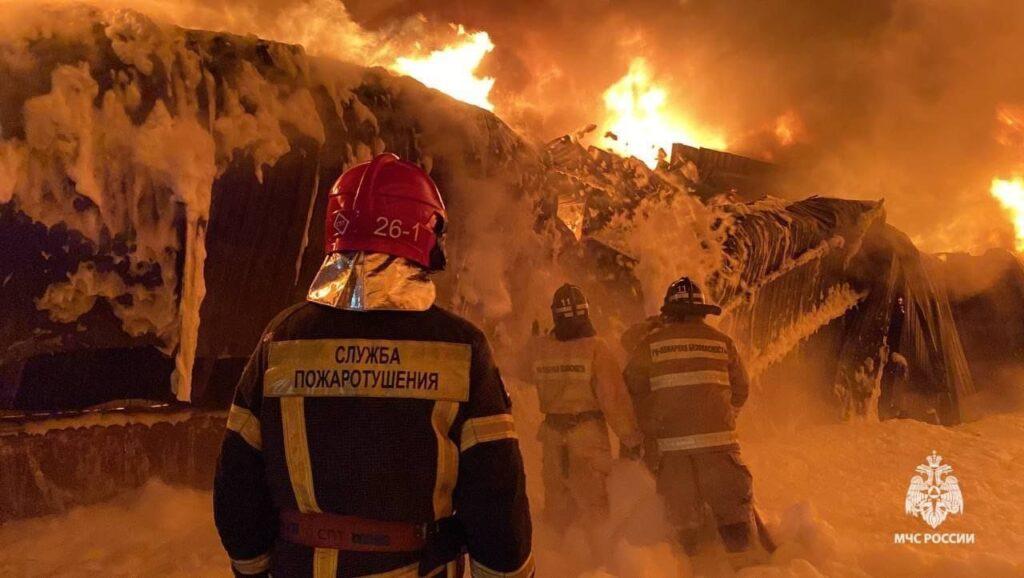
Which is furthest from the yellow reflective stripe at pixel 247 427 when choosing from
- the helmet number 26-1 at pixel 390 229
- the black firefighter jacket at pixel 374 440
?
the helmet number 26-1 at pixel 390 229

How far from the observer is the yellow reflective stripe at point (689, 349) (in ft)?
13.1

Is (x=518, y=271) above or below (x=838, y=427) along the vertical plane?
above

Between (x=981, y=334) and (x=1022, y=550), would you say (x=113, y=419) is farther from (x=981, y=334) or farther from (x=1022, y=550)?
(x=981, y=334)

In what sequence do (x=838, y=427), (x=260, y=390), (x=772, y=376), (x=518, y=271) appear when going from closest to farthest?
(x=260, y=390) < (x=518, y=271) < (x=772, y=376) < (x=838, y=427)

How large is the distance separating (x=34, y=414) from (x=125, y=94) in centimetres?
191

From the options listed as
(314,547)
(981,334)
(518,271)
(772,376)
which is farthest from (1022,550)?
(981,334)

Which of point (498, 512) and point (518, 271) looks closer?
point (498, 512)

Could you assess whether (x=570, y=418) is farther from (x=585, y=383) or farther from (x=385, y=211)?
(x=385, y=211)

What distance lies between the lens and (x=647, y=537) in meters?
3.94

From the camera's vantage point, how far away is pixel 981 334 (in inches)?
428

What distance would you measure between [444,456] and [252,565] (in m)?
0.73

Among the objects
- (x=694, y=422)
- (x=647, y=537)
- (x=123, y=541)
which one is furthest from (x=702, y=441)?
(x=123, y=541)

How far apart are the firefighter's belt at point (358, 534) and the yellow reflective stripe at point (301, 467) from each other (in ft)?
0.09

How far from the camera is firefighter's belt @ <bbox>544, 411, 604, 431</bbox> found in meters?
4.36
